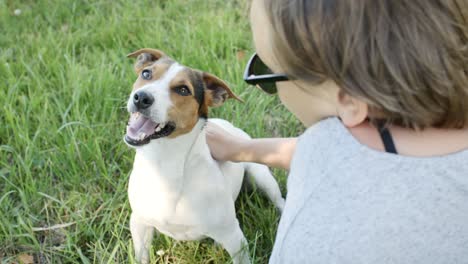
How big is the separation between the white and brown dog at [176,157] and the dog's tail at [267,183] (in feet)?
1.52

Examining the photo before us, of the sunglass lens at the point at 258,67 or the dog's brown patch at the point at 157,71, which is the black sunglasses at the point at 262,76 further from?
the dog's brown patch at the point at 157,71

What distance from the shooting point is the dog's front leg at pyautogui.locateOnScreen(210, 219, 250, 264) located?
220 centimetres

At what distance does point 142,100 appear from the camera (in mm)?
1960

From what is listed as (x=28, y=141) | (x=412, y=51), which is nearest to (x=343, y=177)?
(x=412, y=51)

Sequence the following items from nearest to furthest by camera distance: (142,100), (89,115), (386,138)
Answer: (386,138) < (142,100) < (89,115)

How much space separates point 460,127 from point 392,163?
0.23 metres

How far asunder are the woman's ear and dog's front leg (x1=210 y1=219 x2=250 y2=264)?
0.99 metres

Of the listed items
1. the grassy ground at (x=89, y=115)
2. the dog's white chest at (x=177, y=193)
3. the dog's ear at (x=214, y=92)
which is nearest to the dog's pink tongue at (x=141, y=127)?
the dog's white chest at (x=177, y=193)

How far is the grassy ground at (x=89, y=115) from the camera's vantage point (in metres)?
2.47

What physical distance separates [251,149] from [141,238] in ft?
1.86

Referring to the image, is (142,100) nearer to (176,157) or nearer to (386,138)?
(176,157)

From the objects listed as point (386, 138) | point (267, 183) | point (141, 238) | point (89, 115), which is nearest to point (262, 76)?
point (386, 138)

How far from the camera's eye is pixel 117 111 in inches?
123

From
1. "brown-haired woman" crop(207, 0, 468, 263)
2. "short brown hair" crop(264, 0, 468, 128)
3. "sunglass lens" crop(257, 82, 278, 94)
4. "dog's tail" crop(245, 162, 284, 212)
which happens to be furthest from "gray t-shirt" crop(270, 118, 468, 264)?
"dog's tail" crop(245, 162, 284, 212)
